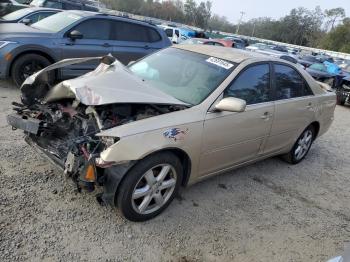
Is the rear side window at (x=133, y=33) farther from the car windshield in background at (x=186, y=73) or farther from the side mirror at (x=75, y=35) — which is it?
the car windshield in background at (x=186, y=73)

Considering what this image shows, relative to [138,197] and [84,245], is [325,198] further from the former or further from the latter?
[84,245]

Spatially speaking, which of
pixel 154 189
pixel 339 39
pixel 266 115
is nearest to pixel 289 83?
pixel 266 115

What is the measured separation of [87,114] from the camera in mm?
3625

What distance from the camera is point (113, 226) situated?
338cm

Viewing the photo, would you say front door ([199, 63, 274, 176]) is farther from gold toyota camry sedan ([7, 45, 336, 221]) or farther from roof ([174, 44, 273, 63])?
roof ([174, 44, 273, 63])

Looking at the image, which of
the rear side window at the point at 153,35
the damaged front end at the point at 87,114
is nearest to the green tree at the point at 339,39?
the rear side window at the point at 153,35

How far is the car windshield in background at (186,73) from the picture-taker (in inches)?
151

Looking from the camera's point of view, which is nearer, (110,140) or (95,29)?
(110,140)

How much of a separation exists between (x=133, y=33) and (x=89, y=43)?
129 centimetres

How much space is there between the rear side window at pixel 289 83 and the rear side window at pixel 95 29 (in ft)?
15.0

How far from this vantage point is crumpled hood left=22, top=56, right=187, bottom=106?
10.8 feet

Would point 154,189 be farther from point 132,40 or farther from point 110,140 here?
point 132,40

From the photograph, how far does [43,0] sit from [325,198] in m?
14.4

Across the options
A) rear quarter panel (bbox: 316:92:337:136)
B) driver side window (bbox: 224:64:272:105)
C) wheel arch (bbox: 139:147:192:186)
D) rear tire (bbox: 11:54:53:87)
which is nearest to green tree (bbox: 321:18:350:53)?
rear quarter panel (bbox: 316:92:337:136)
